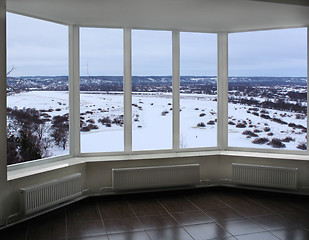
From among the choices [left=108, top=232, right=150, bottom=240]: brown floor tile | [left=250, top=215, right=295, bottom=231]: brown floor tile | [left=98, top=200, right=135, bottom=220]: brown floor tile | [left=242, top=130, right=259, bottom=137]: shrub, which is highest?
[left=242, top=130, right=259, bottom=137]: shrub

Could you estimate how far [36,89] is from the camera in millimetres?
5398

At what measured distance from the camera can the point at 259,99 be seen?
251 inches

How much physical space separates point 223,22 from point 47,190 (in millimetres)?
3717

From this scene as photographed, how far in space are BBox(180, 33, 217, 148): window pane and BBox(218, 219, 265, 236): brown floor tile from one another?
6.81ft

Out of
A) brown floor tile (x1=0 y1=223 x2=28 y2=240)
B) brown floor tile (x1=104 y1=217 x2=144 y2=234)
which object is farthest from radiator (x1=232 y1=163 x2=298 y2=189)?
brown floor tile (x1=0 y1=223 x2=28 y2=240)

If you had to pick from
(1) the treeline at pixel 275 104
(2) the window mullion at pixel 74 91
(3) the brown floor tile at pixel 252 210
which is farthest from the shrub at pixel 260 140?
(2) the window mullion at pixel 74 91

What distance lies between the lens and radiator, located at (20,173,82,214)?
4.54 m

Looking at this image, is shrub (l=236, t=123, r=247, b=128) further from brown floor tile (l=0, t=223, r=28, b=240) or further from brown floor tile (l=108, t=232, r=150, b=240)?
brown floor tile (l=0, t=223, r=28, b=240)

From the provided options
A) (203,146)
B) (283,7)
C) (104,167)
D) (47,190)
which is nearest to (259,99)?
(203,146)

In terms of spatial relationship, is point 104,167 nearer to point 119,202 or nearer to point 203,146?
point 119,202

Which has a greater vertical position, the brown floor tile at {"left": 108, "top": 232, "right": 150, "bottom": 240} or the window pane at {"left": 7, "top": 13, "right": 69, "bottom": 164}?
the window pane at {"left": 7, "top": 13, "right": 69, "bottom": 164}

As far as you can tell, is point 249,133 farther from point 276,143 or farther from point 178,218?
point 178,218

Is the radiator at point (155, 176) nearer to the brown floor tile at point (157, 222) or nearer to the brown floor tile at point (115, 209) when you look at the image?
the brown floor tile at point (115, 209)

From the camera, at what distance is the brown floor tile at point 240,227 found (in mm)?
4215
